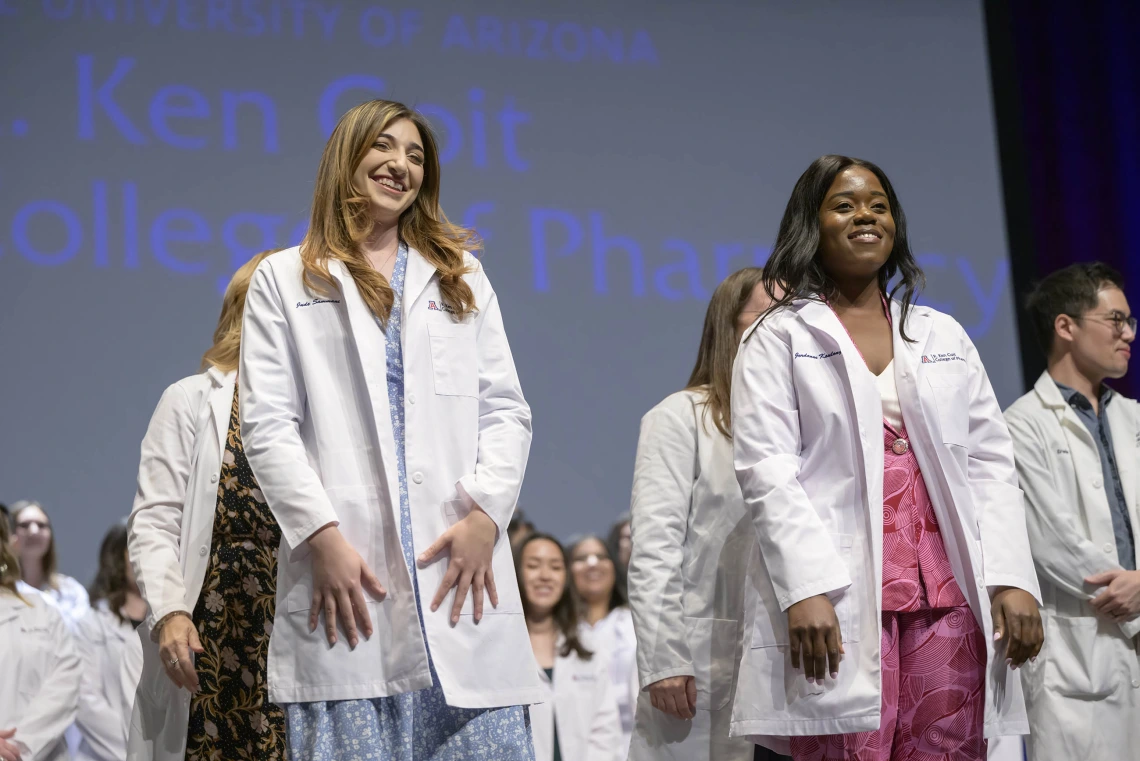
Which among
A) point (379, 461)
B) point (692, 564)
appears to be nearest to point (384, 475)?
point (379, 461)

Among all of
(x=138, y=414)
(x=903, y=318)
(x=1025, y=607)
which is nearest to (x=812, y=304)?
(x=903, y=318)

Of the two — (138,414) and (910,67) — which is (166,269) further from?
(910,67)

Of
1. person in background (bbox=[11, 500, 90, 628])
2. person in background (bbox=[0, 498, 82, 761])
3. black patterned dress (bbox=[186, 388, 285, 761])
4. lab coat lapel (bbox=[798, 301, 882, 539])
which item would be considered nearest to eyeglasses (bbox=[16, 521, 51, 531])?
person in background (bbox=[11, 500, 90, 628])

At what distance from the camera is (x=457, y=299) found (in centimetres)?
236

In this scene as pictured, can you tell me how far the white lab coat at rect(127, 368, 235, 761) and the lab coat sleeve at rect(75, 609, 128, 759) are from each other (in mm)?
2152

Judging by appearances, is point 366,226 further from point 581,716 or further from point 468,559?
point 581,716

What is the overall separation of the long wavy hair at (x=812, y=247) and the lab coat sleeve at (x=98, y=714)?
3.34 meters

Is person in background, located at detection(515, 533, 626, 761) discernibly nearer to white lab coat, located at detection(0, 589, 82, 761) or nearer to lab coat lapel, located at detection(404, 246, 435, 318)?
white lab coat, located at detection(0, 589, 82, 761)

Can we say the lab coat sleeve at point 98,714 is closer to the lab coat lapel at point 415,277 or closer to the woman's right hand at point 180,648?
the woman's right hand at point 180,648

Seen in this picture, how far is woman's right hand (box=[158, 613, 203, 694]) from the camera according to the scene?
2602 mm

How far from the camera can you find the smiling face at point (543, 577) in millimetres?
5008

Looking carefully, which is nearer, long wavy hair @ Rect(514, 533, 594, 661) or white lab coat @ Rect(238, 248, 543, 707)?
white lab coat @ Rect(238, 248, 543, 707)

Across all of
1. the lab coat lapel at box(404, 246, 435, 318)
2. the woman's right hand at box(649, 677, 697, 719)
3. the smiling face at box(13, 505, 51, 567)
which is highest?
the lab coat lapel at box(404, 246, 435, 318)

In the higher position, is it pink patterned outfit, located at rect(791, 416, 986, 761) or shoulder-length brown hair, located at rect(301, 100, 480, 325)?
shoulder-length brown hair, located at rect(301, 100, 480, 325)
